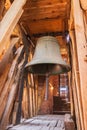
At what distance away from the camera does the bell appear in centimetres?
239

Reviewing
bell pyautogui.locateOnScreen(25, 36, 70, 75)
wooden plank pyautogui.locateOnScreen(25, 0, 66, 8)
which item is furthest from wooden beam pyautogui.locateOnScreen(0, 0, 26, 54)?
wooden plank pyautogui.locateOnScreen(25, 0, 66, 8)

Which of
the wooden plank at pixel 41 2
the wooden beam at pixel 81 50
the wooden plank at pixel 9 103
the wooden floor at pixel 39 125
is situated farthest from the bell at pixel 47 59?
the wooden floor at pixel 39 125

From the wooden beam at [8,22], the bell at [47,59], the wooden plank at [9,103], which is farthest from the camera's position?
the wooden plank at [9,103]

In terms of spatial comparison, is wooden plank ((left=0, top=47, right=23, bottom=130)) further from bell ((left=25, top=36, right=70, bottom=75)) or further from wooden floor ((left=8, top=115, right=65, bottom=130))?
bell ((left=25, top=36, right=70, bottom=75))

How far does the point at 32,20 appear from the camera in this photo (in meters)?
3.37

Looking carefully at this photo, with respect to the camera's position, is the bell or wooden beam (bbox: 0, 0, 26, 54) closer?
wooden beam (bbox: 0, 0, 26, 54)

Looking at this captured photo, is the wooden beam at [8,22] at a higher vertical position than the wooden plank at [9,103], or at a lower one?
higher

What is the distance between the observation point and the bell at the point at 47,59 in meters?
2.39

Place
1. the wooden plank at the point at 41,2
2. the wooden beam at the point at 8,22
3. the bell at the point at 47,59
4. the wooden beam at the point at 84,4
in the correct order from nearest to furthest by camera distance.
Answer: the wooden beam at the point at 8,22 < the wooden beam at the point at 84,4 < the bell at the point at 47,59 < the wooden plank at the point at 41,2

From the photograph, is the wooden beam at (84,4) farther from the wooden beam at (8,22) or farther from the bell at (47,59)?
the bell at (47,59)

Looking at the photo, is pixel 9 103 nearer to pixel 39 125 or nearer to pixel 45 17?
pixel 39 125

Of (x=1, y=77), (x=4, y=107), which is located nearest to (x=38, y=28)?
(x=1, y=77)

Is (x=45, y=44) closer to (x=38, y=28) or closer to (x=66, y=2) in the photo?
(x=66, y=2)

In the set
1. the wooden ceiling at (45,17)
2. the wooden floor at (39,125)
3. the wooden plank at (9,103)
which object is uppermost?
the wooden ceiling at (45,17)
